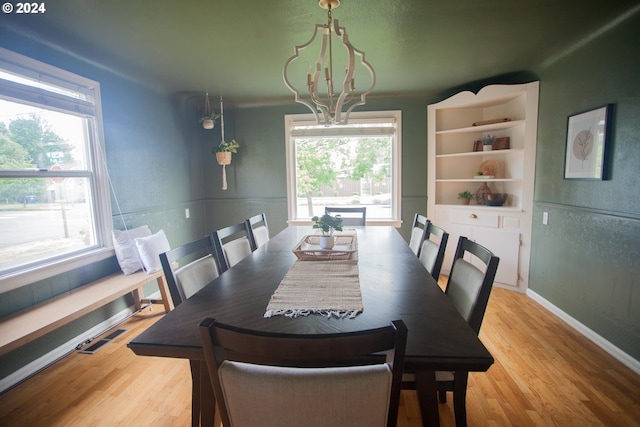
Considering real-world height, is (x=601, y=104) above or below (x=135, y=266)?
above

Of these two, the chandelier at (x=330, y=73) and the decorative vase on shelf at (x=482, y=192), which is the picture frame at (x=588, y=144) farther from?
the chandelier at (x=330, y=73)

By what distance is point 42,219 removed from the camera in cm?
222

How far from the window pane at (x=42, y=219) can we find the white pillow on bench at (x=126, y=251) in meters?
0.19

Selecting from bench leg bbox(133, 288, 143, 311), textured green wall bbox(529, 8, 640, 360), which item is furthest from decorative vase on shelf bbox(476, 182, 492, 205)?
bench leg bbox(133, 288, 143, 311)

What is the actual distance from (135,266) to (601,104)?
391 centimetres

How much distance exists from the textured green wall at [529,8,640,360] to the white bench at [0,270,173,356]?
3473 mm

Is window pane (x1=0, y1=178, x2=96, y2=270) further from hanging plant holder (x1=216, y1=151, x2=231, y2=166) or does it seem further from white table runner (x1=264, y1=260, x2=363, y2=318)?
white table runner (x1=264, y1=260, x2=363, y2=318)

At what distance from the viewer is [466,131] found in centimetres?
361

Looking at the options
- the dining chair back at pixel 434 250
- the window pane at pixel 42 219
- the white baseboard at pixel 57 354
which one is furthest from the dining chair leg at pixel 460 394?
the window pane at pixel 42 219

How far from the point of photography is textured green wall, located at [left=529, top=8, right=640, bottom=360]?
1.99m

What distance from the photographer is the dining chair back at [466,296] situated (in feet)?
3.92

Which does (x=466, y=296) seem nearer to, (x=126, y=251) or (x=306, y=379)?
(x=306, y=379)

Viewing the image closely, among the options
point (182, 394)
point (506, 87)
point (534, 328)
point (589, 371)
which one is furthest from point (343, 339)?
point (506, 87)

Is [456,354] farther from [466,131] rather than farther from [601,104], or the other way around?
[466,131]
